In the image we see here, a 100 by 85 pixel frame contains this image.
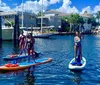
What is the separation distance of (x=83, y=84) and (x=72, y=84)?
0.76m

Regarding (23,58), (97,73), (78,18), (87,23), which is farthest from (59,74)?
(87,23)

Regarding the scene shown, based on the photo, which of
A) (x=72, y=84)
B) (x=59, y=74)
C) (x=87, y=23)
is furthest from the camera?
(x=87, y=23)

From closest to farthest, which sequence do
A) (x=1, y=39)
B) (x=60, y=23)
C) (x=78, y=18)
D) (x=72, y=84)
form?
(x=72, y=84), (x=1, y=39), (x=60, y=23), (x=78, y=18)

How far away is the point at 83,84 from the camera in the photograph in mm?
18953

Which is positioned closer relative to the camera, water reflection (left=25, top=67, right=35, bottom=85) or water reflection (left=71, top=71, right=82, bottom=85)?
water reflection (left=25, top=67, right=35, bottom=85)

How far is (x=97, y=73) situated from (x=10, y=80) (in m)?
7.31

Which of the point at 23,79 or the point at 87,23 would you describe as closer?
the point at 23,79

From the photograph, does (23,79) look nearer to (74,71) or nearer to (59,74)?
(59,74)

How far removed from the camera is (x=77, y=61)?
24.4 metres

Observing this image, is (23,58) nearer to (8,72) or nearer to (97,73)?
(8,72)

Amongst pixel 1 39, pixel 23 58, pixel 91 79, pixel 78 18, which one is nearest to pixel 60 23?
pixel 78 18

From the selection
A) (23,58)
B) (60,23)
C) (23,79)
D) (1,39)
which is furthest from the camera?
(60,23)

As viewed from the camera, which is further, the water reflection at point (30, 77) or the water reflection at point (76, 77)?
the water reflection at point (76, 77)

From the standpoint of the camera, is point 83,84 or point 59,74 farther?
point 59,74
